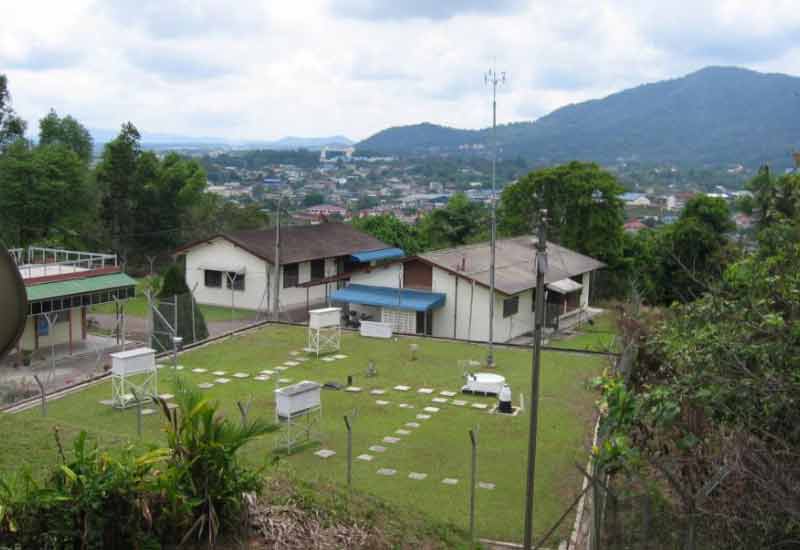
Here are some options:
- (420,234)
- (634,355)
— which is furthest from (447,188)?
(634,355)

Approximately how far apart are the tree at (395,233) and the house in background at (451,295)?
14.2 m

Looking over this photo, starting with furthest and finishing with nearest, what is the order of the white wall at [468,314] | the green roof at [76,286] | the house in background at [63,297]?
1. the white wall at [468,314]
2. the house in background at [63,297]
3. the green roof at [76,286]

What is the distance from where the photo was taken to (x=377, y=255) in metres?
40.5

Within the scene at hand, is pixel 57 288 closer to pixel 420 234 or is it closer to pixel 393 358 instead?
pixel 393 358

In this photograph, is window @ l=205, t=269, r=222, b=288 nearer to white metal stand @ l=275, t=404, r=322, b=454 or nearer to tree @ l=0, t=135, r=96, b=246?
tree @ l=0, t=135, r=96, b=246

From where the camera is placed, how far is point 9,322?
2900 mm

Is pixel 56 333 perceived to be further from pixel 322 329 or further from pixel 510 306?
pixel 510 306

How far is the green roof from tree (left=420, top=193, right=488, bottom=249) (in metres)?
24.6

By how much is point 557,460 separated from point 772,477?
7367 mm

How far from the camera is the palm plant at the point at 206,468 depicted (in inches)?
311

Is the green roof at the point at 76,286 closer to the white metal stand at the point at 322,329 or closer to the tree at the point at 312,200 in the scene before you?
the white metal stand at the point at 322,329

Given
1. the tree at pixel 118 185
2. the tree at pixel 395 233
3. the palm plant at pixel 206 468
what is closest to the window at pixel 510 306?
the tree at pixel 395 233

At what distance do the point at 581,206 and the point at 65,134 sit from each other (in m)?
35.8

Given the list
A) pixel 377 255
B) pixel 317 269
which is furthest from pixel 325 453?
pixel 377 255
